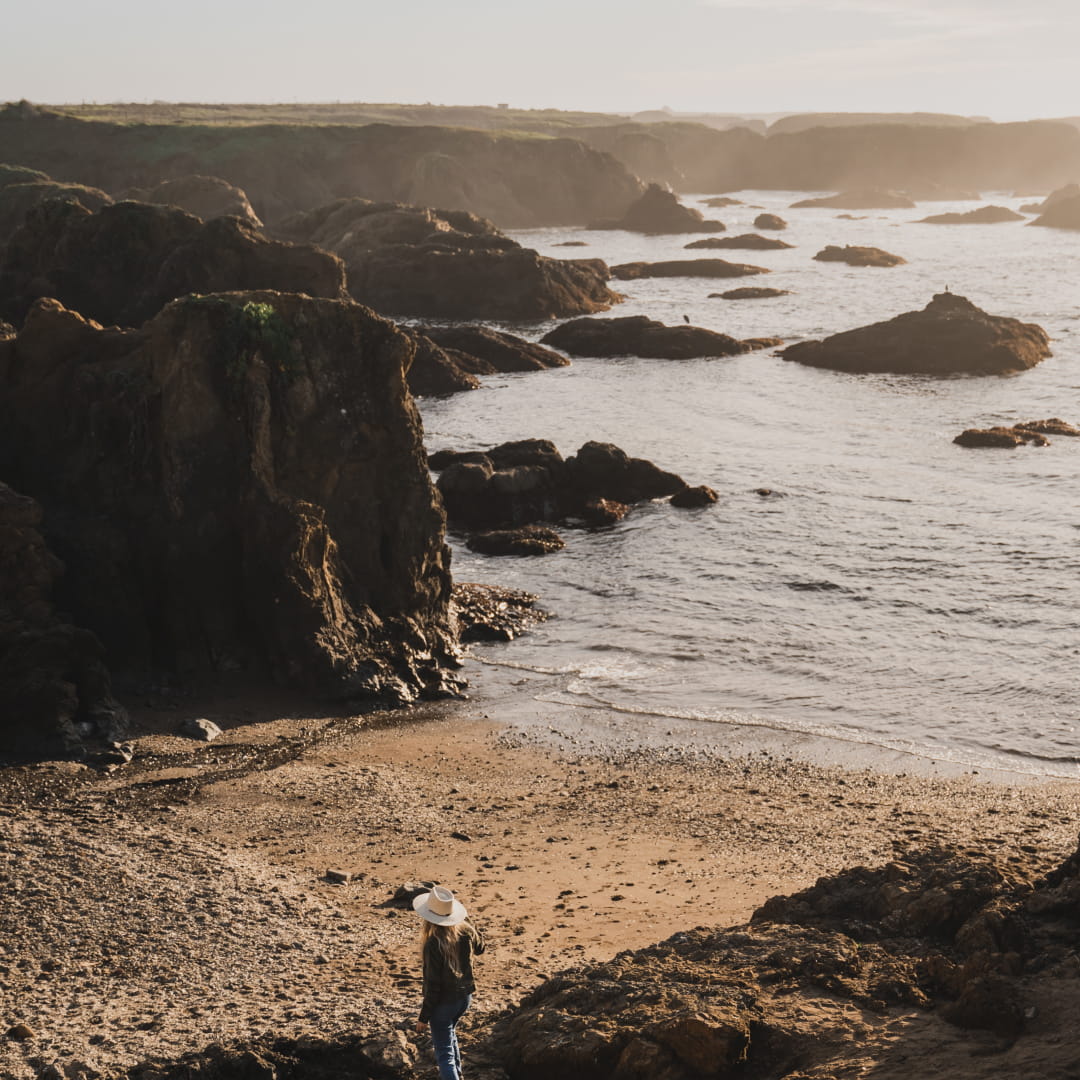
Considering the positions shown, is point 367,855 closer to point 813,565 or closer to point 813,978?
point 813,978

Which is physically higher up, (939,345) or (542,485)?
(939,345)

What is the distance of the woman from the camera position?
1027cm

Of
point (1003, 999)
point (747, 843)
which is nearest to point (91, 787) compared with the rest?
point (747, 843)

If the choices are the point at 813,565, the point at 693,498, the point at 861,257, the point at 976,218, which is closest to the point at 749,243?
the point at 861,257

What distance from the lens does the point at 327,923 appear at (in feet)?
46.8

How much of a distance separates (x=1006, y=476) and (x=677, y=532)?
1207 cm

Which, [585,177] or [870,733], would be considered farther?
[585,177]

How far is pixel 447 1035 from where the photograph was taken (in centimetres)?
1037

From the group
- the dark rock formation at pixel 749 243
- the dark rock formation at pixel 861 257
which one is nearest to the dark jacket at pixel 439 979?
the dark rock formation at pixel 861 257

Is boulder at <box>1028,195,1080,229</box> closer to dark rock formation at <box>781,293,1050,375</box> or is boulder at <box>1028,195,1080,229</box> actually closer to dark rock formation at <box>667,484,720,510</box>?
dark rock formation at <box>781,293,1050,375</box>

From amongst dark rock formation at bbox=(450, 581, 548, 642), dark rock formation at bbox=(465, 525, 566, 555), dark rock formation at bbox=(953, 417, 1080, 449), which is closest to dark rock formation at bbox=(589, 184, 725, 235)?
dark rock formation at bbox=(953, 417, 1080, 449)

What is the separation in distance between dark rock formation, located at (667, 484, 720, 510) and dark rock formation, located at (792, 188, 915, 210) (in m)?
123

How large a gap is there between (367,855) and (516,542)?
57.1ft

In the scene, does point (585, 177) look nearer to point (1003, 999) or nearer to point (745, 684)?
point (745, 684)
